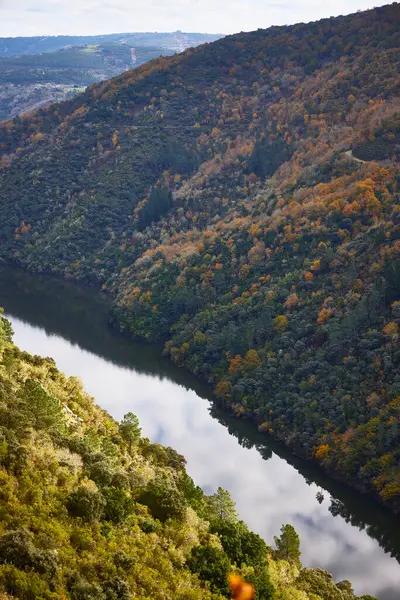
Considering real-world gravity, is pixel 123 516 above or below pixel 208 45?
below

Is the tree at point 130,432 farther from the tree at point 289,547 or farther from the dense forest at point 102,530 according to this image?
the tree at point 289,547

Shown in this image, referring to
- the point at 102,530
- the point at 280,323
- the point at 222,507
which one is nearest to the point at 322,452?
the point at 280,323

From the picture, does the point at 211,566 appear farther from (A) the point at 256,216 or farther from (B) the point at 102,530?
(A) the point at 256,216

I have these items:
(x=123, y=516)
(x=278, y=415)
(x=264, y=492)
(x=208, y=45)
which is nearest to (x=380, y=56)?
(x=208, y=45)

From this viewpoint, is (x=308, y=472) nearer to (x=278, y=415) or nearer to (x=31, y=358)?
(x=278, y=415)

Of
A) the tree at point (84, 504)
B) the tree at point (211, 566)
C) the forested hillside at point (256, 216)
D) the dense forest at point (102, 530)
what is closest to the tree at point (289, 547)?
the dense forest at point (102, 530)

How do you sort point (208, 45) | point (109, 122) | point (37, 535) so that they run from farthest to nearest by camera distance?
1. point (208, 45)
2. point (109, 122)
3. point (37, 535)
